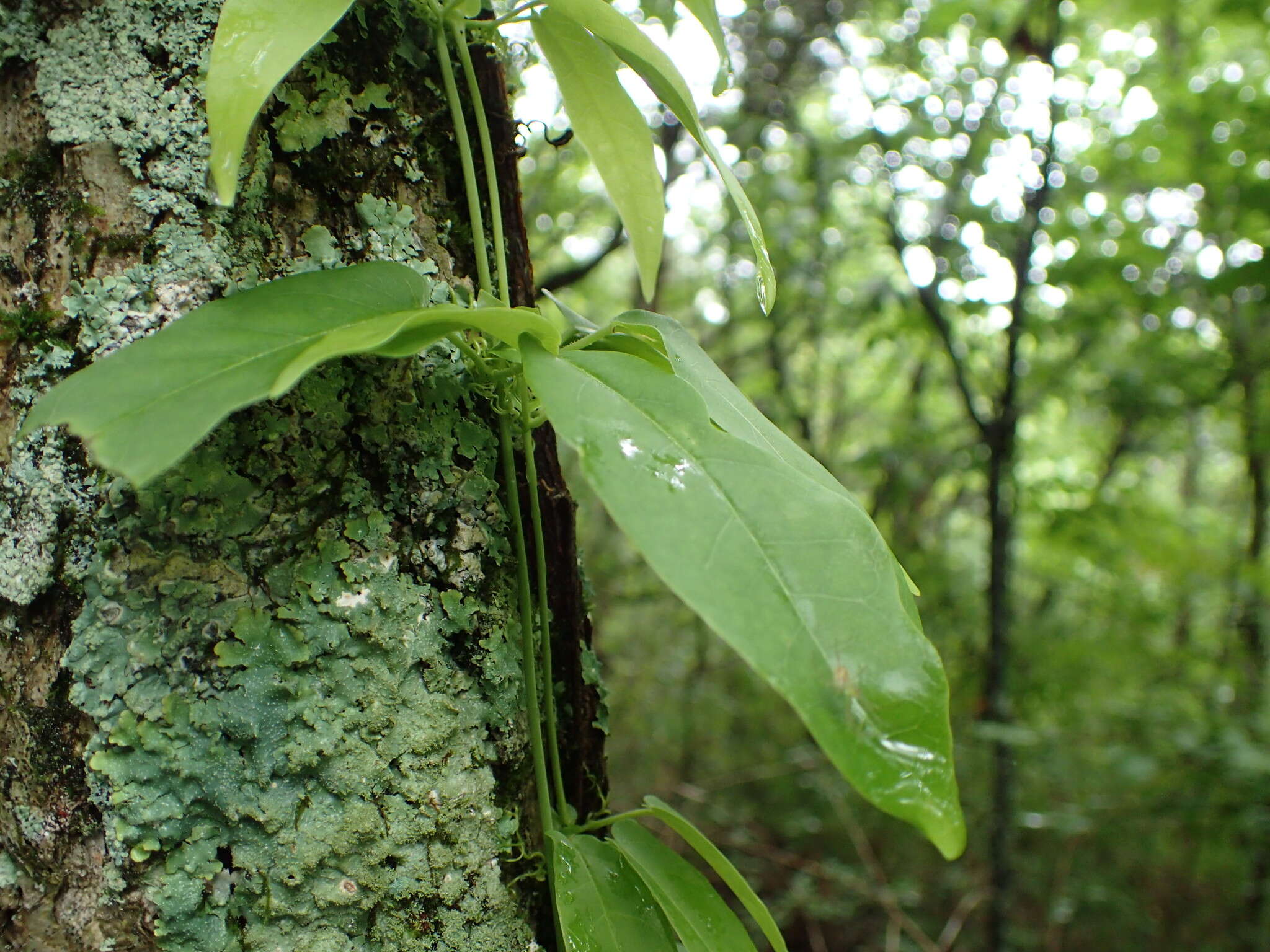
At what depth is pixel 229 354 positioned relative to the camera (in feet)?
1.46

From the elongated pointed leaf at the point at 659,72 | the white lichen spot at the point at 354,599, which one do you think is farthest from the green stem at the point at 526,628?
the elongated pointed leaf at the point at 659,72

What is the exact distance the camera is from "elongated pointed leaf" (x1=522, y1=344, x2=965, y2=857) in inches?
14.5

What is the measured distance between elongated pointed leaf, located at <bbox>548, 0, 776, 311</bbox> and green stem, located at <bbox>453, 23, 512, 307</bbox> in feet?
0.30

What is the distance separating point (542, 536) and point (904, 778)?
39cm

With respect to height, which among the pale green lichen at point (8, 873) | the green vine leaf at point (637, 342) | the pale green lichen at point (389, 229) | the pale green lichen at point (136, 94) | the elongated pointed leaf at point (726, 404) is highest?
the pale green lichen at point (136, 94)

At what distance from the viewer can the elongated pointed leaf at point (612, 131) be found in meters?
0.66

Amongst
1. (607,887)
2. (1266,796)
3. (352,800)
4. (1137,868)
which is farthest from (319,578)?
(1137,868)

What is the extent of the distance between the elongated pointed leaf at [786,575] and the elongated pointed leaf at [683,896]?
30 cm

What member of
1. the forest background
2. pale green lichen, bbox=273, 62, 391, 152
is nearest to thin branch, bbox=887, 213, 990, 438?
the forest background

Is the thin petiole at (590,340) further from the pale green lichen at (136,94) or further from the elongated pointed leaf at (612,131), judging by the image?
the pale green lichen at (136,94)

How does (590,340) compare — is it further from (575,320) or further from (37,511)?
(37,511)

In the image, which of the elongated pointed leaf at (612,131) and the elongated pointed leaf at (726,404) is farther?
the elongated pointed leaf at (612,131)

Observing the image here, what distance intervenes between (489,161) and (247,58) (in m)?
0.23

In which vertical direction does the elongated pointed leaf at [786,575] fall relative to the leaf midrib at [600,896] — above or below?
above
